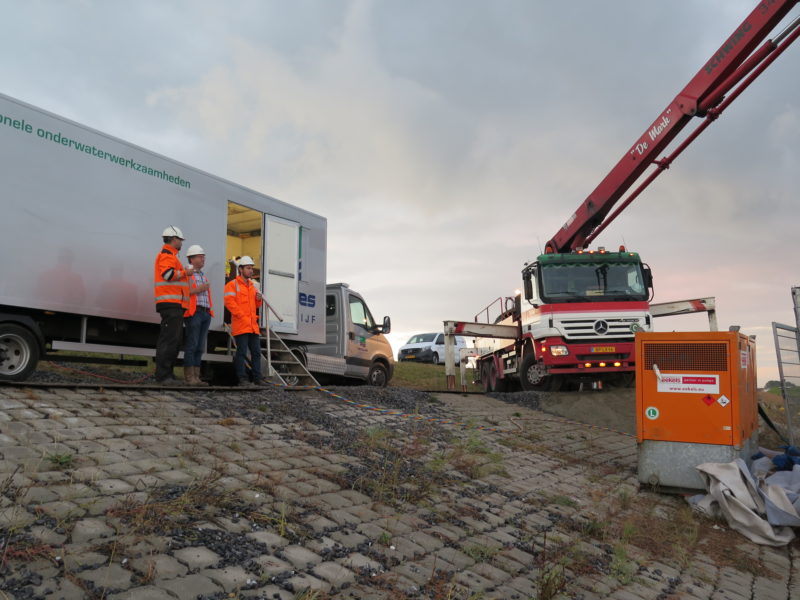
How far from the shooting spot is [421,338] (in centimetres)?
3136

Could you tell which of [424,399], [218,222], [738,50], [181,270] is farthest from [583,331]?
[181,270]

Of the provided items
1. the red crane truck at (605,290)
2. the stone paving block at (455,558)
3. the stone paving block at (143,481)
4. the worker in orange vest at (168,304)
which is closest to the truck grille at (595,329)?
→ the red crane truck at (605,290)

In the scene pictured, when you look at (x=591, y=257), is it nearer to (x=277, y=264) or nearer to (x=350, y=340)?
(x=350, y=340)

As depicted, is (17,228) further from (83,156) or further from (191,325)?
(191,325)

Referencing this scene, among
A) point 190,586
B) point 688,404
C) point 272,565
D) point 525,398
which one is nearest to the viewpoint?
point 190,586

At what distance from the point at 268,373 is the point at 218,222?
2560mm

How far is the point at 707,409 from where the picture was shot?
7.61m

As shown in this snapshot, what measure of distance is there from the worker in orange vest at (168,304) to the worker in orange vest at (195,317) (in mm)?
284

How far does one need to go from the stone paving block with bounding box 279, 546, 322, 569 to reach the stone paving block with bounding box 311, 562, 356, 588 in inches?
1.8

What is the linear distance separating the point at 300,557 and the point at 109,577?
1.06 metres

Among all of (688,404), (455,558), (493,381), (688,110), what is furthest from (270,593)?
(493,381)

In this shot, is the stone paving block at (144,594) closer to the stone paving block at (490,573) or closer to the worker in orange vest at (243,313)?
the stone paving block at (490,573)

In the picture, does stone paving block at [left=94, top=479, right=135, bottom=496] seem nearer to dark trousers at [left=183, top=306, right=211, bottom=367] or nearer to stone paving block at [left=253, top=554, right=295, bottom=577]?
stone paving block at [left=253, top=554, right=295, bottom=577]

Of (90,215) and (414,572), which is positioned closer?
(414,572)
